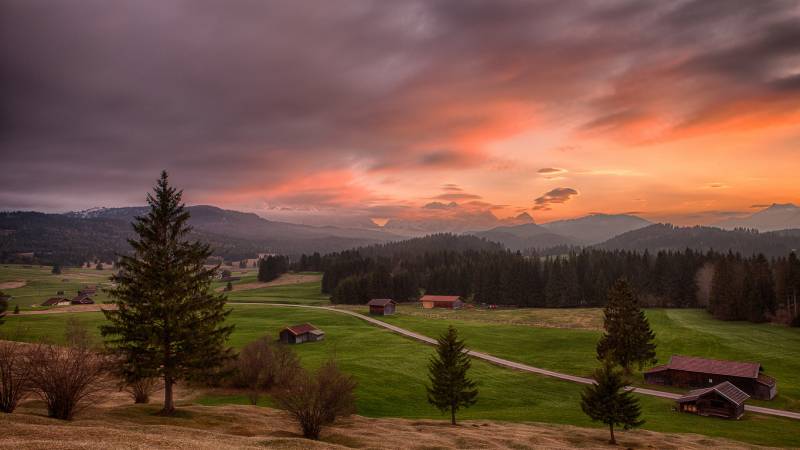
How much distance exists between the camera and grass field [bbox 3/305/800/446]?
48906 millimetres

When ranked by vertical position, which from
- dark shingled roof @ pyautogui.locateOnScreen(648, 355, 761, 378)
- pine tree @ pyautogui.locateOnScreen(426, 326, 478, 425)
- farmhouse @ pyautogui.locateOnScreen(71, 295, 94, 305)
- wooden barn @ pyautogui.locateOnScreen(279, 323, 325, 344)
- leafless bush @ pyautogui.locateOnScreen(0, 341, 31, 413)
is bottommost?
farmhouse @ pyautogui.locateOnScreen(71, 295, 94, 305)

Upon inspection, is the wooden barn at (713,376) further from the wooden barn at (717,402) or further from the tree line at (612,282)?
the tree line at (612,282)

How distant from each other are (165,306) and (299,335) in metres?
55.6

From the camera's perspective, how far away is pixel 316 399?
3366 centimetres

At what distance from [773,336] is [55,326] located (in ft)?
471

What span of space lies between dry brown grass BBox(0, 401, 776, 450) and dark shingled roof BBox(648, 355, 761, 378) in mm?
23971

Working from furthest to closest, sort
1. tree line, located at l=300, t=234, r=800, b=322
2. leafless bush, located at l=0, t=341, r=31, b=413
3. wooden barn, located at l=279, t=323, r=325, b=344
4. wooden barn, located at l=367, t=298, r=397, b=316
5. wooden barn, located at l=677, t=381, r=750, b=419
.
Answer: wooden barn, located at l=367, t=298, r=397, b=316 → tree line, located at l=300, t=234, r=800, b=322 → wooden barn, located at l=279, t=323, r=325, b=344 → wooden barn, located at l=677, t=381, r=750, b=419 → leafless bush, located at l=0, t=341, r=31, b=413

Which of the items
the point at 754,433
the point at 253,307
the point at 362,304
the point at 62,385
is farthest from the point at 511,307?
the point at 62,385

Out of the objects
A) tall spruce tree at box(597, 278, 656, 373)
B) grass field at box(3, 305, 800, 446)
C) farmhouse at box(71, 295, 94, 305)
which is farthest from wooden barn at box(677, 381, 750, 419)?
farmhouse at box(71, 295, 94, 305)

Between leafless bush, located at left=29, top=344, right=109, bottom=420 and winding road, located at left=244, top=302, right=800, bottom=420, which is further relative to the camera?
winding road, located at left=244, top=302, right=800, bottom=420

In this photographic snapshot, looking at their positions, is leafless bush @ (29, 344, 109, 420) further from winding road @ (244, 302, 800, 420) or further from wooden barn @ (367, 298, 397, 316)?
wooden barn @ (367, 298, 397, 316)

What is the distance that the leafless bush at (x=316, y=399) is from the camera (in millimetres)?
33469

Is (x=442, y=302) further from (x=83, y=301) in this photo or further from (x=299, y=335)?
(x=83, y=301)

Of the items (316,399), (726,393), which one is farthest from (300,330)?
(726,393)
